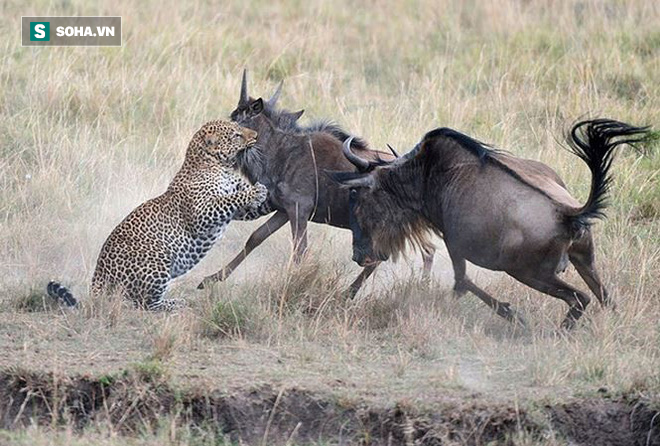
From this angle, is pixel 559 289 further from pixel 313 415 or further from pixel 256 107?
pixel 256 107

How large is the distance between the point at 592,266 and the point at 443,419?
70.3 inches

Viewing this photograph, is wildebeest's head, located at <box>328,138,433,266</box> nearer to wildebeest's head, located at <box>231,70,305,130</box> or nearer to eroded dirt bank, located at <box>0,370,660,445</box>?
wildebeest's head, located at <box>231,70,305,130</box>

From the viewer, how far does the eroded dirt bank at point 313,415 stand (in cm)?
591

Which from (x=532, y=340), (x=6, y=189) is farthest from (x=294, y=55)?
(x=532, y=340)

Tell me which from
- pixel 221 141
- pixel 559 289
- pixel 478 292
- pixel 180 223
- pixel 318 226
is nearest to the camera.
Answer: pixel 559 289

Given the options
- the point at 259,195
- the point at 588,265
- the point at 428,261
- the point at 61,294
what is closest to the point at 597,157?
the point at 588,265

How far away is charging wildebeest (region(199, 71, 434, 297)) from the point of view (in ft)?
27.2

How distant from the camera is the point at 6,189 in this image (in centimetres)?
985

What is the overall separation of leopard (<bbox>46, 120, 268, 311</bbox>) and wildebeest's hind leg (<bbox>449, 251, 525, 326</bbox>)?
1417 millimetres

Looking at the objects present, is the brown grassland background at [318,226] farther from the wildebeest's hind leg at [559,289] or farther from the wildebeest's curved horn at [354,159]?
the wildebeest's curved horn at [354,159]

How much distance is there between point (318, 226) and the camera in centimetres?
962

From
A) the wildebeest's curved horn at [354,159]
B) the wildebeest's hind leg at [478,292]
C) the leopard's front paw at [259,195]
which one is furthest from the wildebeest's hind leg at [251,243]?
the wildebeest's hind leg at [478,292]

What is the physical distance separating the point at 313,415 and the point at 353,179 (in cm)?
212

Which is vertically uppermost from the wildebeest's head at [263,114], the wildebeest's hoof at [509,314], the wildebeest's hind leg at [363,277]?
the wildebeest's head at [263,114]
